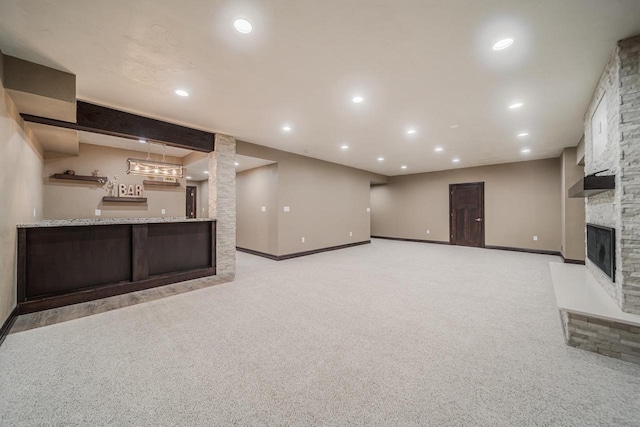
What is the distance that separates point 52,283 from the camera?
10.7 ft

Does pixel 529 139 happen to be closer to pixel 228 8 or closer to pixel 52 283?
pixel 228 8

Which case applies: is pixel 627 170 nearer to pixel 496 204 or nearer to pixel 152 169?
pixel 496 204

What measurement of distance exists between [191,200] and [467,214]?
33.7 feet

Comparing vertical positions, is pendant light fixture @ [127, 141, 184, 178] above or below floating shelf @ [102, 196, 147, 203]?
above

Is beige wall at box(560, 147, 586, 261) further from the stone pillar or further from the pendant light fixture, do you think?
the pendant light fixture

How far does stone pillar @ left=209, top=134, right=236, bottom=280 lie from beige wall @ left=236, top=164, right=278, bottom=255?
1.30 m

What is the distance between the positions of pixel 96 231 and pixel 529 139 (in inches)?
315

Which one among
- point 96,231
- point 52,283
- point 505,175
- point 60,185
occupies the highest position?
point 505,175

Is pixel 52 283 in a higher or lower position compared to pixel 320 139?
lower

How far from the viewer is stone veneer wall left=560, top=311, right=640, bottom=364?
208cm

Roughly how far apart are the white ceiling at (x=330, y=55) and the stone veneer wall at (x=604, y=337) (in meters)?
2.50

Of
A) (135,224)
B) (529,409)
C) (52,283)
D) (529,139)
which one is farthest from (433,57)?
(52,283)

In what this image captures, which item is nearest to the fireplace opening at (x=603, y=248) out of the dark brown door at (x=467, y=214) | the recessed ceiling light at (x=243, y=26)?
the recessed ceiling light at (x=243, y=26)

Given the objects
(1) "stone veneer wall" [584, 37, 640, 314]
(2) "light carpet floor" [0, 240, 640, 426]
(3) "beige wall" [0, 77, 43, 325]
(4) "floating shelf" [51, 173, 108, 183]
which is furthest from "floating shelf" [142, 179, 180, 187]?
(1) "stone veneer wall" [584, 37, 640, 314]
